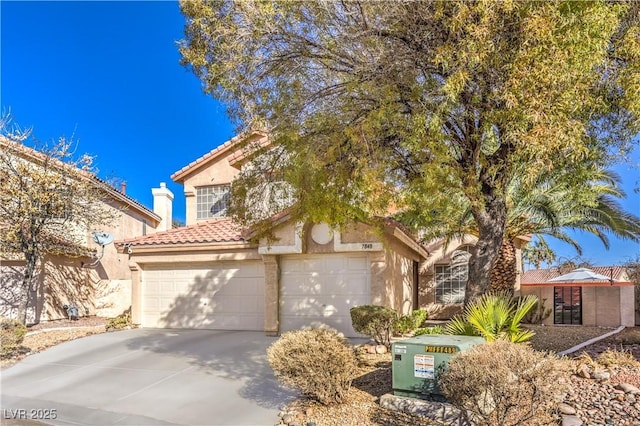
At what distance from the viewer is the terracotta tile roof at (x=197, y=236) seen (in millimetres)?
17016

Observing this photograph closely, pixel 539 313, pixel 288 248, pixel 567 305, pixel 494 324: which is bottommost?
pixel 539 313

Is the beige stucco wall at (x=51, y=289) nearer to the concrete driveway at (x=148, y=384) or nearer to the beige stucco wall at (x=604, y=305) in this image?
the concrete driveway at (x=148, y=384)

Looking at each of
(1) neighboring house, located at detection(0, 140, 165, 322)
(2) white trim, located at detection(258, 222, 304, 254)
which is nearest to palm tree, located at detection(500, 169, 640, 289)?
(2) white trim, located at detection(258, 222, 304, 254)

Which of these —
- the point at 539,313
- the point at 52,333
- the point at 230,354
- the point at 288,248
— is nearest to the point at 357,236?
the point at 288,248

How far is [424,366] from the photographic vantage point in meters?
7.34

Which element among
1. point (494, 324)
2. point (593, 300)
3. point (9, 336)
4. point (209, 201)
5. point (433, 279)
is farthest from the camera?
point (209, 201)

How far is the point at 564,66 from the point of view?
700 cm

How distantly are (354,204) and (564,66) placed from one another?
472 centimetres

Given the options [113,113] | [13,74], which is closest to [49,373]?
[13,74]

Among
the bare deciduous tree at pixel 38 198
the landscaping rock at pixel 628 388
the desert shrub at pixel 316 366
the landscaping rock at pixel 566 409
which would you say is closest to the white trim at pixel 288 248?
the desert shrub at pixel 316 366

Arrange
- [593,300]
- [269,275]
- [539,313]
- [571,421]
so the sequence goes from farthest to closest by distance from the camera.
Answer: [539,313], [593,300], [269,275], [571,421]
